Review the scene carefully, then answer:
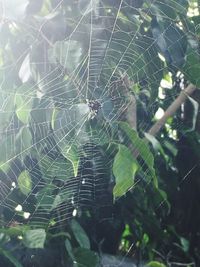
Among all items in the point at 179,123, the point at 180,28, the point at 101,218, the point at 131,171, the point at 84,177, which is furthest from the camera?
the point at 179,123

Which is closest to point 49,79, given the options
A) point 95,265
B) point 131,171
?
point 131,171

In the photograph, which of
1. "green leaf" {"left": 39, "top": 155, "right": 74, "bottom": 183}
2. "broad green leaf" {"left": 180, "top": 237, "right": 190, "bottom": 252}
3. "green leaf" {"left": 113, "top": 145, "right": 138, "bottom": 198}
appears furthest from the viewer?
"broad green leaf" {"left": 180, "top": 237, "right": 190, "bottom": 252}

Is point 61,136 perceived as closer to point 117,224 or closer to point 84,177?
point 84,177

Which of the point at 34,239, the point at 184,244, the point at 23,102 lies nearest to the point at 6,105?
the point at 23,102

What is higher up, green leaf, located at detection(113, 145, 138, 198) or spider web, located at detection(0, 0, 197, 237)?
spider web, located at detection(0, 0, 197, 237)

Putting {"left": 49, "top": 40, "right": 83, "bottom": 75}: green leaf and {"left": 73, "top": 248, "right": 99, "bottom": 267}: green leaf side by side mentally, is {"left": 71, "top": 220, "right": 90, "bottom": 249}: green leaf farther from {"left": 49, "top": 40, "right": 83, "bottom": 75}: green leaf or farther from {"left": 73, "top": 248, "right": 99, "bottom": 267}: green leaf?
{"left": 49, "top": 40, "right": 83, "bottom": 75}: green leaf

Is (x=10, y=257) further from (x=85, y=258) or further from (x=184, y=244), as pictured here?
(x=184, y=244)

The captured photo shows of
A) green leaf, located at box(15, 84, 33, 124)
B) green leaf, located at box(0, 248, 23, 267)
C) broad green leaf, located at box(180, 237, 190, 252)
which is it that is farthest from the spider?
broad green leaf, located at box(180, 237, 190, 252)
